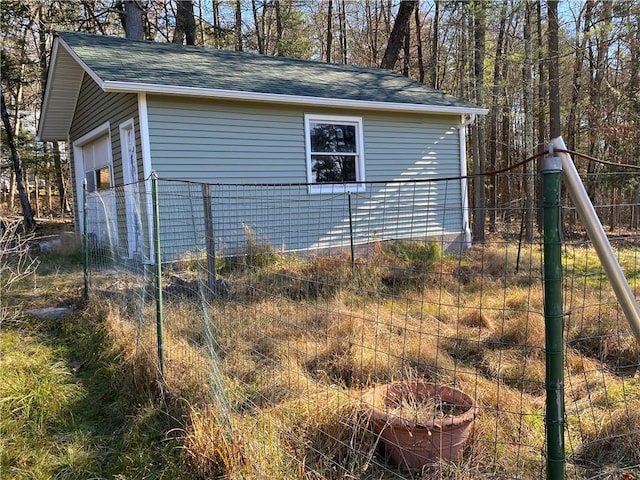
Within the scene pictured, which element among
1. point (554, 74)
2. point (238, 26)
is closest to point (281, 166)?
point (554, 74)

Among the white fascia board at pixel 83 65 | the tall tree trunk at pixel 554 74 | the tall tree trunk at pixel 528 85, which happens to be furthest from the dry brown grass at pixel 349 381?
the tall tree trunk at pixel 528 85

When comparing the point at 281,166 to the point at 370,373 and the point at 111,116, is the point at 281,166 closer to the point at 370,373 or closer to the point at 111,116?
the point at 111,116

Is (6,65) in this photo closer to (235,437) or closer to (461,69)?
(461,69)

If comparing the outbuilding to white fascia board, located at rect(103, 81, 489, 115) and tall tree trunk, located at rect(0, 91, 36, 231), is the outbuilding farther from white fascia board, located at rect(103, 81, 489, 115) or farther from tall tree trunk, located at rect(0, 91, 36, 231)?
tall tree trunk, located at rect(0, 91, 36, 231)

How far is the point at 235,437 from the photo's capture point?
8.27 ft

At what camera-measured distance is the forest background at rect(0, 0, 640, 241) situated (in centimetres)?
1391

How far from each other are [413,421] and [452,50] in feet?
57.7

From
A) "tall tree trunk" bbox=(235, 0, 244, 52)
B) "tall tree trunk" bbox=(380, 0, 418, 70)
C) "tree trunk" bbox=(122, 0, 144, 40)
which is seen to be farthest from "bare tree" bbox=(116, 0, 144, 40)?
"tall tree trunk" bbox=(380, 0, 418, 70)

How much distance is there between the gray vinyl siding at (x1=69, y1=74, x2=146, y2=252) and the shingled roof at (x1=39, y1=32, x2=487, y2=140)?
392 millimetres

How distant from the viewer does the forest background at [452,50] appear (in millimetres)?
13906

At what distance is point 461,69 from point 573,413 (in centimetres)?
1452

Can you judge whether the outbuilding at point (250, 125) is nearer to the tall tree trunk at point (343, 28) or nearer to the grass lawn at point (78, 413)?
the grass lawn at point (78, 413)

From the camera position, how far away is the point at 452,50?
17703mm

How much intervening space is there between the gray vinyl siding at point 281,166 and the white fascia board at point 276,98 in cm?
31
